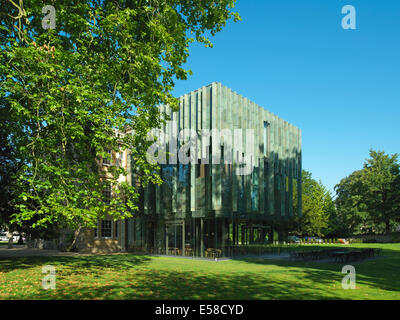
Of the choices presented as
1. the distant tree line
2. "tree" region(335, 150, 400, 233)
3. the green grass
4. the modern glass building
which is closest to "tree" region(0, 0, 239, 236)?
the green grass

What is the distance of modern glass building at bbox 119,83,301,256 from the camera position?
2378cm

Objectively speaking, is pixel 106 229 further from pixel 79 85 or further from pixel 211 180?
pixel 79 85

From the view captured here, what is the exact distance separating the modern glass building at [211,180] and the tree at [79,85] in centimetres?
862

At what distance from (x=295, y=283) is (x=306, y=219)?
43.2 m

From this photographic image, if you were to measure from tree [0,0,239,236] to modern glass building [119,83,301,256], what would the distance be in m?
8.62

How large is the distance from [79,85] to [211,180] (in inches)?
518

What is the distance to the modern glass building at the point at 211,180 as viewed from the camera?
23.8 meters

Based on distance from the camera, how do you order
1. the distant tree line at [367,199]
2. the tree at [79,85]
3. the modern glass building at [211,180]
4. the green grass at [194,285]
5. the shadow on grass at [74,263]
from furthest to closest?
the distant tree line at [367,199] < the modern glass building at [211,180] < the shadow on grass at [74,263] < the tree at [79,85] < the green grass at [194,285]

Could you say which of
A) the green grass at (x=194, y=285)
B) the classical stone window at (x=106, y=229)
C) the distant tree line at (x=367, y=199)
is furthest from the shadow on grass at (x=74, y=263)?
the distant tree line at (x=367, y=199)

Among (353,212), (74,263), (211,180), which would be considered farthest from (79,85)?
(353,212)

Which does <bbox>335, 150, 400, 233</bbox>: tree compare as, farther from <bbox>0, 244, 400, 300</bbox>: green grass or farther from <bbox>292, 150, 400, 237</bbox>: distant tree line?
<bbox>0, 244, 400, 300</bbox>: green grass

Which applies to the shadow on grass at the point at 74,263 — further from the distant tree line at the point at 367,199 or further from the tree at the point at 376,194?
the tree at the point at 376,194

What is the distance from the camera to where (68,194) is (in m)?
12.5
